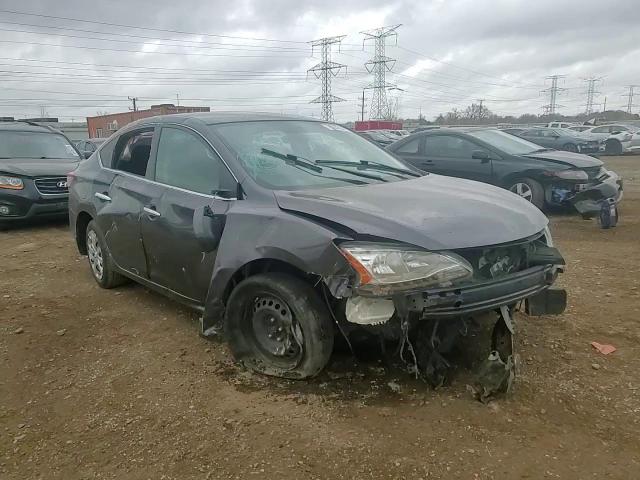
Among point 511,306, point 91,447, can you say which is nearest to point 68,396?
point 91,447

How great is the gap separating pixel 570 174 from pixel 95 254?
6590 mm

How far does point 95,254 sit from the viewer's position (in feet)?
16.9

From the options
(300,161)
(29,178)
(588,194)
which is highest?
(300,161)

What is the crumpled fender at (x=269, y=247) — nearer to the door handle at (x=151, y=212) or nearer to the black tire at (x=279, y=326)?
the black tire at (x=279, y=326)

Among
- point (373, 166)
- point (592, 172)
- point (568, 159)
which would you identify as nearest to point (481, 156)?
point (568, 159)

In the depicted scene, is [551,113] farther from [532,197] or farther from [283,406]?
[283,406]

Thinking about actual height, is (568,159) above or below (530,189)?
above

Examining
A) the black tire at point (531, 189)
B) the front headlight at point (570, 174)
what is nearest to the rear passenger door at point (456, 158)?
the black tire at point (531, 189)

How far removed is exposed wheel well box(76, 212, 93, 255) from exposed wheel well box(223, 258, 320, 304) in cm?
245

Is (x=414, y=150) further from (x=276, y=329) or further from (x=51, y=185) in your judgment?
(x=276, y=329)

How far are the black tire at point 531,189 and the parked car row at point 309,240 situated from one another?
4.44m

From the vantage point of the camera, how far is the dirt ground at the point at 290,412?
246 cm

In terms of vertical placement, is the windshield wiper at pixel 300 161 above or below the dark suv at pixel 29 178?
above

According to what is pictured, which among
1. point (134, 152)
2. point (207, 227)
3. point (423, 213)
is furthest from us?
point (134, 152)
